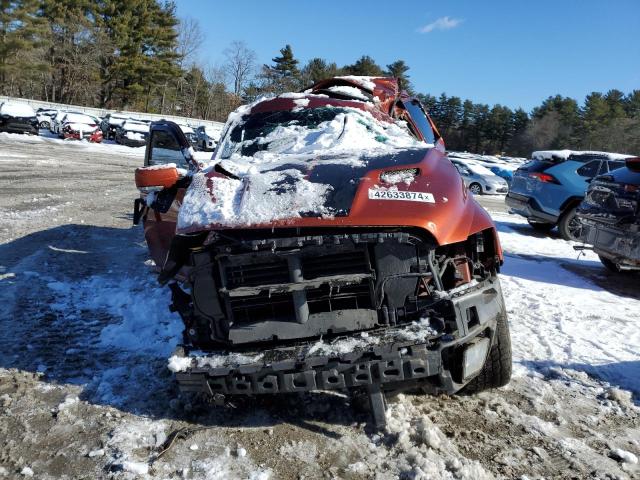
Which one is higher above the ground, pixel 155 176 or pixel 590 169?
pixel 590 169

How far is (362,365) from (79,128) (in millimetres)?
29643

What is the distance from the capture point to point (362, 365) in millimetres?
2404

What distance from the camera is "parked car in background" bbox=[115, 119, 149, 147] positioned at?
93.6 feet

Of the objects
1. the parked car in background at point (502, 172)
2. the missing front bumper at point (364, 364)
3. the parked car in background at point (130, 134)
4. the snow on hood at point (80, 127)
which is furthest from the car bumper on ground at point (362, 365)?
the snow on hood at point (80, 127)

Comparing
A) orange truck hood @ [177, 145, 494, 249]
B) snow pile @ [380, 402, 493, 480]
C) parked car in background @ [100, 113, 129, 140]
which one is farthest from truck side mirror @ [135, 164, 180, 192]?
parked car in background @ [100, 113, 129, 140]

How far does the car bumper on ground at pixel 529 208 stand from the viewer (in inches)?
381

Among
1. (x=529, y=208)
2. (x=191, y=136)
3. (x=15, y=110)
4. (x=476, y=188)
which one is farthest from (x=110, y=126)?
(x=529, y=208)

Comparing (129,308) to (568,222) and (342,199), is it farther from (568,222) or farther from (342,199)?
(568,222)

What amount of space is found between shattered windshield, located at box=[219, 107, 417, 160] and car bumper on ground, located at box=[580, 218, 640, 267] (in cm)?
328

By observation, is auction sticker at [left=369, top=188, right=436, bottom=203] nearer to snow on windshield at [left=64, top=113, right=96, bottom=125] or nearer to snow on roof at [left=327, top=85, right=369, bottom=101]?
snow on roof at [left=327, top=85, right=369, bottom=101]

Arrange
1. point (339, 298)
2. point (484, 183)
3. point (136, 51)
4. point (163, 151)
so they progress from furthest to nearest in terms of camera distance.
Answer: point (136, 51) → point (484, 183) → point (163, 151) → point (339, 298)

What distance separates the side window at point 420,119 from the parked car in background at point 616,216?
8.34 feet

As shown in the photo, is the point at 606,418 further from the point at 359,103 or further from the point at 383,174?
the point at 359,103

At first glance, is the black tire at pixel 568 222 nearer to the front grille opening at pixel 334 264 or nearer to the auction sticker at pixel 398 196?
the auction sticker at pixel 398 196
